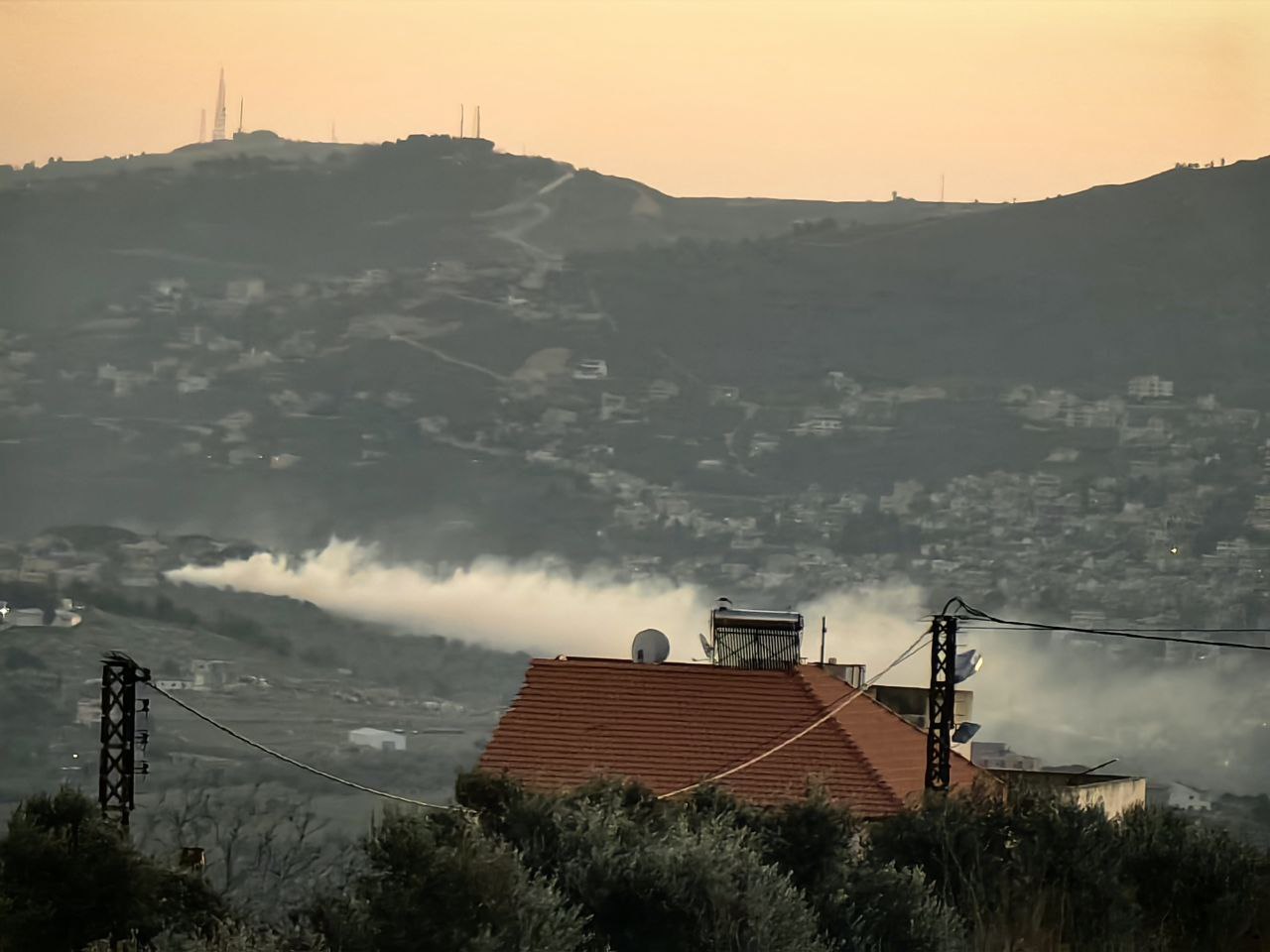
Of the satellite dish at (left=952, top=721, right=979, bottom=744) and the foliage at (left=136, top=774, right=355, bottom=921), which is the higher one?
the satellite dish at (left=952, top=721, right=979, bottom=744)

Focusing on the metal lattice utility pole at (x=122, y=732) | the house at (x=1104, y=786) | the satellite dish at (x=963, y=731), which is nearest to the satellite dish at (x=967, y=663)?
the satellite dish at (x=963, y=731)

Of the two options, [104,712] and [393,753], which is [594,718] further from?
[393,753]

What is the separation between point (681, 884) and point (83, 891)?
712 cm

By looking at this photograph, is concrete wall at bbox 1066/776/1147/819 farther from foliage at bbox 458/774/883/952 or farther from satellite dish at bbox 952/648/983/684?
foliage at bbox 458/774/883/952

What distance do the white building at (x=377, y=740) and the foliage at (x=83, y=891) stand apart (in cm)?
17134

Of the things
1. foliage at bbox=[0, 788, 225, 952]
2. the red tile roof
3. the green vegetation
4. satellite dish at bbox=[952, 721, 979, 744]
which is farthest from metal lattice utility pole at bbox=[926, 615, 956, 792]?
foliage at bbox=[0, 788, 225, 952]

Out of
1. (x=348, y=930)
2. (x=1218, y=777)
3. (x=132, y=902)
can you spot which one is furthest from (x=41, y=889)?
(x=1218, y=777)

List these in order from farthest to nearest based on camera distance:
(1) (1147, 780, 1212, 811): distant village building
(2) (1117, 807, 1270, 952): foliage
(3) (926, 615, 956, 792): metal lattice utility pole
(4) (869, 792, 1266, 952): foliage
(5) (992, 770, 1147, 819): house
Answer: (1) (1147, 780, 1212, 811): distant village building, (5) (992, 770, 1147, 819): house, (3) (926, 615, 956, 792): metal lattice utility pole, (2) (1117, 807, 1270, 952): foliage, (4) (869, 792, 1266, 952): foliage

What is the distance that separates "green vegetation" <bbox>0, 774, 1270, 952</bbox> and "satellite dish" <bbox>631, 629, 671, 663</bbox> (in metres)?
8.70

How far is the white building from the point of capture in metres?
193

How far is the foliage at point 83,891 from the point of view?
21375 mm

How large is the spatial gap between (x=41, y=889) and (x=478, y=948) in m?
6.81

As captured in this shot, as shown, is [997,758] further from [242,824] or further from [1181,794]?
[1181,794]

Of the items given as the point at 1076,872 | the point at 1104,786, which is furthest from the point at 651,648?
the point at 1076,872
